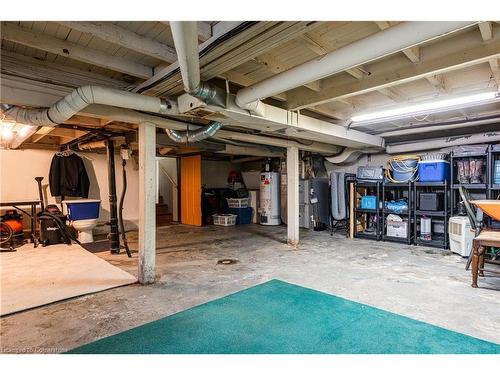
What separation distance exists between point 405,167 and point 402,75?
11.0ft

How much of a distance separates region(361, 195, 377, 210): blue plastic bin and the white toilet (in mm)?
5400

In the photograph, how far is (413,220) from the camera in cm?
541

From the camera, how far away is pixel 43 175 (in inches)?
248

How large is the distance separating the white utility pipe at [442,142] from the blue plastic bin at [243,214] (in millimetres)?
4130

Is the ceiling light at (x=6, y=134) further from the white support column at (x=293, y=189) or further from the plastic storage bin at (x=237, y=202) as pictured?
the plastic storage bin at (x=237, y=202)

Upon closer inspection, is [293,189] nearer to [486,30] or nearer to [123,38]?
[486,30]

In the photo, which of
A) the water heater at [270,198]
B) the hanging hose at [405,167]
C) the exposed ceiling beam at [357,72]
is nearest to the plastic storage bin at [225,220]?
the water heater at [270,198]

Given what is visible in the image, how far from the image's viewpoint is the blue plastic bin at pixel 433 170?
16.4 ft

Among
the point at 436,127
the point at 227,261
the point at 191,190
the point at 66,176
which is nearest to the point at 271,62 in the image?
the point at 227,261

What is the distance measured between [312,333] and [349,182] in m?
4.59

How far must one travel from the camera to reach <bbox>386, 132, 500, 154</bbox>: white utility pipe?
465 cm

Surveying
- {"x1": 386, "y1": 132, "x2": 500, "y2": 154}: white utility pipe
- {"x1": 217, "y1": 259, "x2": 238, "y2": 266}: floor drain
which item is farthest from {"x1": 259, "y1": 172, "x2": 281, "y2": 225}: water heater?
{"x1": 217, "y1": 259, "x2": 238, "y2": 266}: floor drain

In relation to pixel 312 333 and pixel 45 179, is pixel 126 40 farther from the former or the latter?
pixel 45 179
